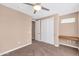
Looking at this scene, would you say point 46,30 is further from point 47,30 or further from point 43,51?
point 43,51

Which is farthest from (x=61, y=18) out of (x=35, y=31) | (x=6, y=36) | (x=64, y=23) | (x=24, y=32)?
(x=6, y=36)

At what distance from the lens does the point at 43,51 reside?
1.99m

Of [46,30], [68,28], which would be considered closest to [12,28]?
[46,30]

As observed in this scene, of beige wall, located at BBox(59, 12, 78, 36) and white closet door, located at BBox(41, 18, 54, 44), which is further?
white closet door, located at BBox(41, 18, 54, 44)

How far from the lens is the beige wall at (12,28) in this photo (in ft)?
6.82

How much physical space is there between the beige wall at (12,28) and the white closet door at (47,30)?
0.34 m

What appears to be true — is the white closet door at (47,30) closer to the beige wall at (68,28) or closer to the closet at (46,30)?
the closet at (46,30)

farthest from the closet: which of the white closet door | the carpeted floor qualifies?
the carpeted floor

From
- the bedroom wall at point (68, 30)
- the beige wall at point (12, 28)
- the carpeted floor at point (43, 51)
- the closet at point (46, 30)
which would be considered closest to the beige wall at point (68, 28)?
the bedroom wall at point (68, 30)

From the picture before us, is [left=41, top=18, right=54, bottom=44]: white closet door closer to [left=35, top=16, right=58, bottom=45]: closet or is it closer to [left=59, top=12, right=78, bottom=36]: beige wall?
[left=35, top=16, right=58, bottom=45]: closet

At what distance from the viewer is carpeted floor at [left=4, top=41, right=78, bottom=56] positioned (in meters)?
1.77

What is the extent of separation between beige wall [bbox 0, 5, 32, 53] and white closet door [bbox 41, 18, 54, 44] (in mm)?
338

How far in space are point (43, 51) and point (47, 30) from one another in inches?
20.0

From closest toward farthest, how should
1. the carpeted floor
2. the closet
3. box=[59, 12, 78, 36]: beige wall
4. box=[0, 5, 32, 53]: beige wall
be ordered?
the carpeted floor < box=[59, 12, 78, 36]: beige wall < the closet < box=[0, 5, 32, 53]: beige wall
